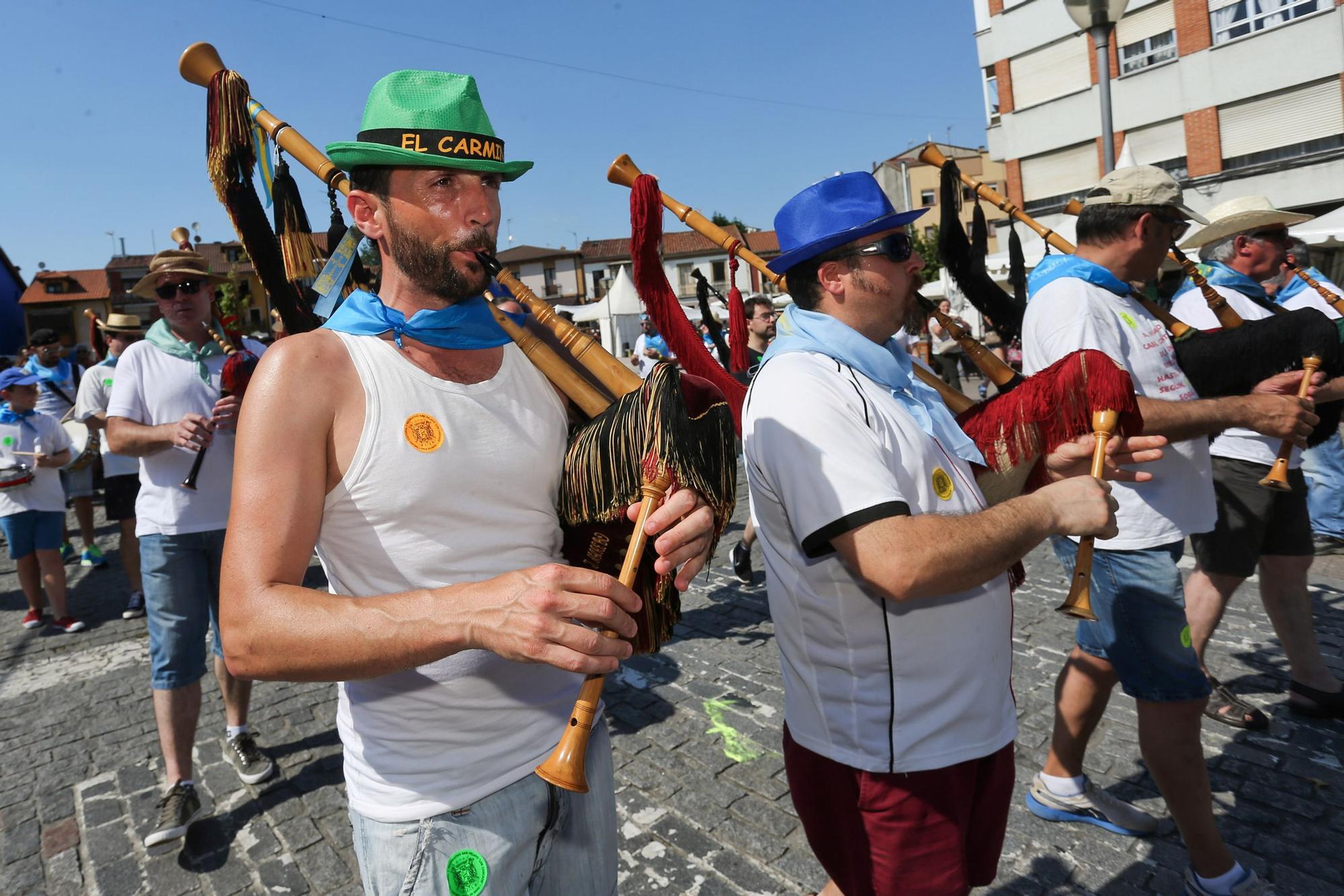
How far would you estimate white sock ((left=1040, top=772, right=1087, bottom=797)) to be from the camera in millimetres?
3031

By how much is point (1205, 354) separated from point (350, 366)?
2.98m

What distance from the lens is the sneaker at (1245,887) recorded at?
2555mm

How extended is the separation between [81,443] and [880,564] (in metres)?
8.07

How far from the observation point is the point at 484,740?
1.57m

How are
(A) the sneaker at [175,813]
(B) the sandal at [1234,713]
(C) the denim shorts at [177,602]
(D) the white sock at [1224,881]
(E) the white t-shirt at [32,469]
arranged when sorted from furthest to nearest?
(E) the white t-shirt at [32,469] < (B) the sandal at [1234,713] < (C) the denim shorts at [177,602] < (A) the sneaker at [175,813] < (D) the white sock at [1224,881]

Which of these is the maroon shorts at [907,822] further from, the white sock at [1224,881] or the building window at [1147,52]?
the building window at [1147,52]

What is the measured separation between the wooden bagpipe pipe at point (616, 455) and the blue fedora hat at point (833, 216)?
26.0 inches

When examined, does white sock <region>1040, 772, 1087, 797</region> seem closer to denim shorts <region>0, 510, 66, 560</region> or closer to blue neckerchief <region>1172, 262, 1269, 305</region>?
blue neckerchief <region>1172, 262, 1269, 305</region>

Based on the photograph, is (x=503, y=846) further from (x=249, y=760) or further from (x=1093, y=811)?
(x=249, y=760)

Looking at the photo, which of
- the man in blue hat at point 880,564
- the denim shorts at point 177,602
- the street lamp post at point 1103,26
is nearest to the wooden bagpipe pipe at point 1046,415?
the man in blue hat at point 880,564

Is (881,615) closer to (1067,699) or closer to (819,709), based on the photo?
(819,709)

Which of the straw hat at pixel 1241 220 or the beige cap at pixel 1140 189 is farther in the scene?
the straw hat at pixel 1241 220

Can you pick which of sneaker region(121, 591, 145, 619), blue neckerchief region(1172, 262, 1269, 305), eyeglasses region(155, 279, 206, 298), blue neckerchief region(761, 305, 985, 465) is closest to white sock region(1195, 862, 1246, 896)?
blue neckerchief region(761, 305, 985, 465)

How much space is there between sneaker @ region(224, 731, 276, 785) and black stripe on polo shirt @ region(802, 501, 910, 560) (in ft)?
10.4
